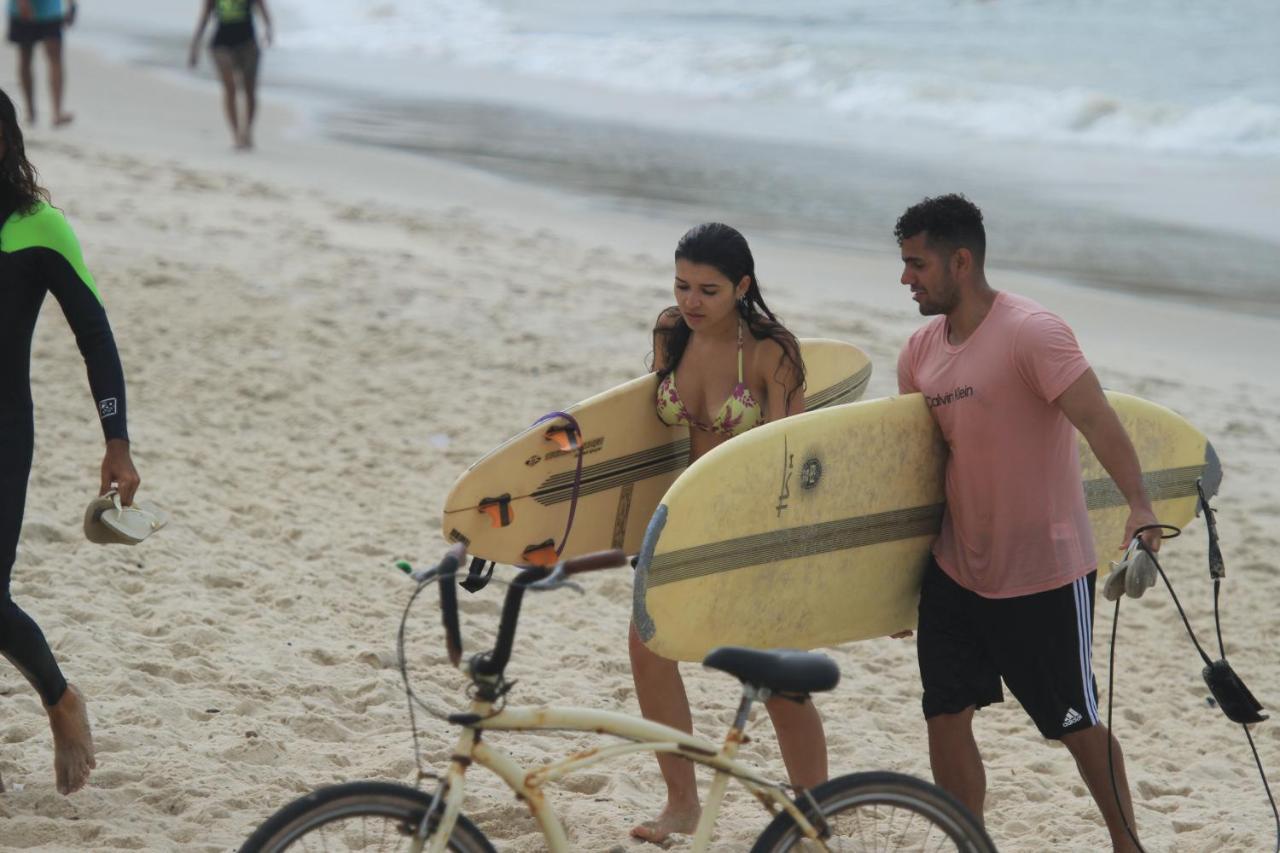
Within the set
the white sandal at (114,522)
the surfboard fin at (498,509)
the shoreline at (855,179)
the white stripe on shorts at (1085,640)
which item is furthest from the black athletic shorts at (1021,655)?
the shoreline at (855,179)

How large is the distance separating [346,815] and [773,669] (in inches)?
30.1

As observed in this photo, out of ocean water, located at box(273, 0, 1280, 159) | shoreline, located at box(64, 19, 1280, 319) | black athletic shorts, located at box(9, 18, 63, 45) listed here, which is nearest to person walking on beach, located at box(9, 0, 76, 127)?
black athletic shorts, located at box(9, 18, 63, 45)

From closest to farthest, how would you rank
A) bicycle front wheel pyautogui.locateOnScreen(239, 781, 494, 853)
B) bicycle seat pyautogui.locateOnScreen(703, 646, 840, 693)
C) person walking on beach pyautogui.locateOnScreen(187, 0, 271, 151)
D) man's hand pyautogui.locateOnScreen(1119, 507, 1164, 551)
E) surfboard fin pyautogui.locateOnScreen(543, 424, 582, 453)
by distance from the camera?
bicycle front wheel pyautogui.locateOnScreen(239, 781, 494, 853)
bicycle seat pyautogui.locateOnScreen(703, 646, 840, 693)
man's hand pyautogui.locateOnScreen(1119, 507, 1164, 551)
surfboard fin pyautogui.locateOnScreen(543, 424, 582, 453)
person walking on beach pyautogui.locateOnScreen(187, 0, 271, 151)

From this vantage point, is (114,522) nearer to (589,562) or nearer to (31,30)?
(589,562)

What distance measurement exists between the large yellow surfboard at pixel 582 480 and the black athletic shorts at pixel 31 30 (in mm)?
10752

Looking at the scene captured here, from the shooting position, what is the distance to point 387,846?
311 cm

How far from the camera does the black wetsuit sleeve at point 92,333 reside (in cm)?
322

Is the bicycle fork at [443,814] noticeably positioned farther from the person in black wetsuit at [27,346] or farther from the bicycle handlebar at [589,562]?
the person in black wetsuit at [27,346]

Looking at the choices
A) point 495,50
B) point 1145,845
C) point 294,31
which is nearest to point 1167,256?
point 1145,845

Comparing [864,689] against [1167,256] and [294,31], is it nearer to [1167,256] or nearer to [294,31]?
[1167,256]

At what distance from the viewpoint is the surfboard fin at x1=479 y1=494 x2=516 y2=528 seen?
12.3 ft

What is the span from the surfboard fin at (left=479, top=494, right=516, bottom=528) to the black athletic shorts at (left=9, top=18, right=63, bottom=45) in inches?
424

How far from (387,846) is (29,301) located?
4.76 feet

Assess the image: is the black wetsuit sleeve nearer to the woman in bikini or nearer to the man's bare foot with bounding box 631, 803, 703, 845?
Result: the woman in bikini
